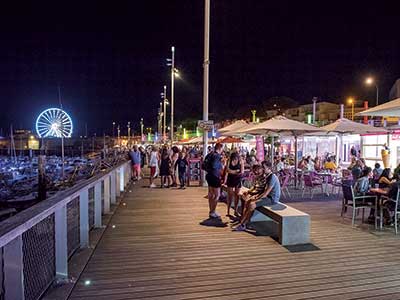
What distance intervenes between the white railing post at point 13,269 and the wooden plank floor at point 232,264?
940mm

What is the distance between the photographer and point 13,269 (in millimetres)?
2734

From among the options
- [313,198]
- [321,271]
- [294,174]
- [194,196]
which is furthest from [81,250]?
[294,174]

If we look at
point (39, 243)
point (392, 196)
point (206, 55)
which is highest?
point (206, 55)

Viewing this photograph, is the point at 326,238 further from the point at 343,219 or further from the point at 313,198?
the point at 313,198

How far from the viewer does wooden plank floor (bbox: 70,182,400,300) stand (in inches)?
148

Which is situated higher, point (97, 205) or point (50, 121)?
point (50, 121)

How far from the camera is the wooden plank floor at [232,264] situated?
148 inches

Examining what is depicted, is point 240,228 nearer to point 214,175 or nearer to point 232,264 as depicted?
point 214,175

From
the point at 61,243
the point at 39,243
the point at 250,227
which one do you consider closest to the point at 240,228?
the point at 250,227

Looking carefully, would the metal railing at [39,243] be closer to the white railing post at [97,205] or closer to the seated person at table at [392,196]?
the white railing post at [97,205]

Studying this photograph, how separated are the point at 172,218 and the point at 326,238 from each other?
3203 millimetres

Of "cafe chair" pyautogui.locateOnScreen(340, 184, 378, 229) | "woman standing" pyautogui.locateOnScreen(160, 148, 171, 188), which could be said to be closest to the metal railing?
"cafe chair" pyautogui.locateOnScreen(340, 184, 378, 229)

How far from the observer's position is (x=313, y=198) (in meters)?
10.2

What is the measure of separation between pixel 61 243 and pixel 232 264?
2.18 meters
